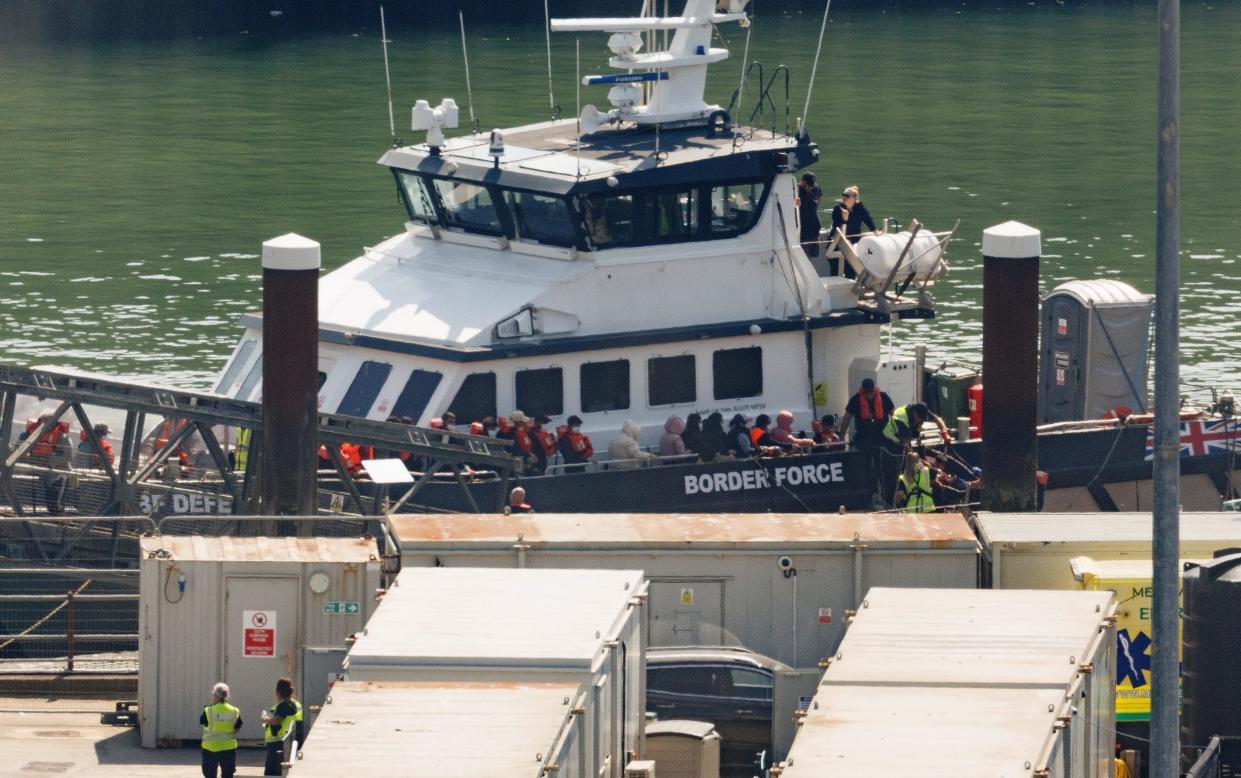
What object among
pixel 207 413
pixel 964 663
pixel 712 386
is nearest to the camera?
pixel 964 663

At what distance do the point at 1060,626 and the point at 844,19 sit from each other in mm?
70033

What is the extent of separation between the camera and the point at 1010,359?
69.5 feet

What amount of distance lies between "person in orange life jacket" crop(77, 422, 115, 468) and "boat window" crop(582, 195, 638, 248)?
17.3 feet

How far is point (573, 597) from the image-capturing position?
Result: 49.4ft

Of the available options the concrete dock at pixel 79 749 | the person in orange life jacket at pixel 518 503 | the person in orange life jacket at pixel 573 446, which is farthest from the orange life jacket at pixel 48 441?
the person in orange life jacket at pixel 573 446

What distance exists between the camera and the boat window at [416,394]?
22.3m

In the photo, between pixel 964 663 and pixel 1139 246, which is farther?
pixel 1139 246

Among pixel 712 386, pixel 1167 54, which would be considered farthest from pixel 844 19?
pixel 1167 54

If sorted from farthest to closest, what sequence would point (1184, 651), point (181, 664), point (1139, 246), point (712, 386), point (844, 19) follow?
1. point (844, 19)
2. point (1139, 246)
3. point (712, 386)
4. point (181, 664)
5. point (1184, 651)

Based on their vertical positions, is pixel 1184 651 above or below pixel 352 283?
below

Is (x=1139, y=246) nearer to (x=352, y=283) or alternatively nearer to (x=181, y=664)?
(x=352, y=283)

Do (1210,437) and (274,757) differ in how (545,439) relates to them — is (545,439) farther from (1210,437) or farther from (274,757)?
(1210,437)

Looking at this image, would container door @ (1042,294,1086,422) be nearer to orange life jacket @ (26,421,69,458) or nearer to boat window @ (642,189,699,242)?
boat window @ (642,189,699,242)

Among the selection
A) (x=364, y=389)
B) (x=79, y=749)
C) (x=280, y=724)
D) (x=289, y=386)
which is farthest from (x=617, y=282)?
(x=280, y=724)
